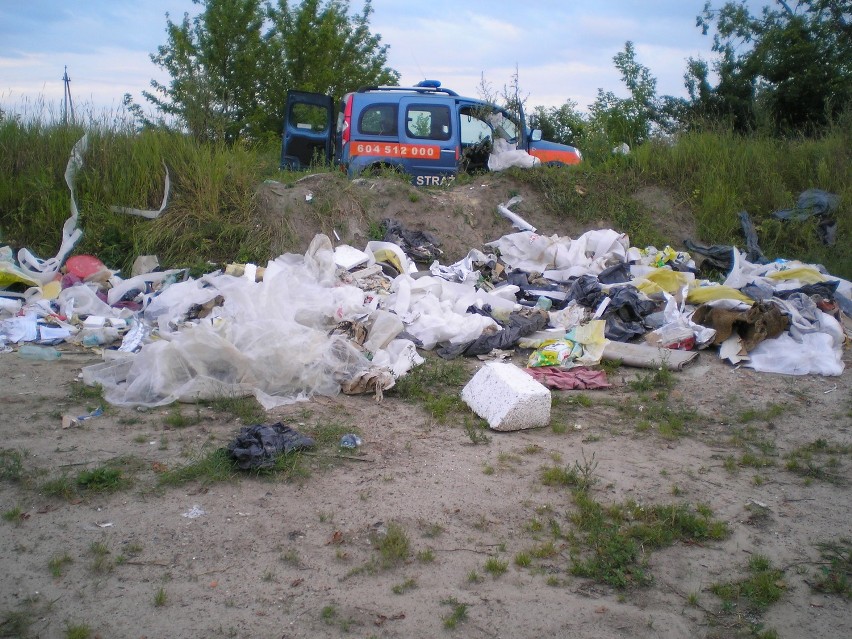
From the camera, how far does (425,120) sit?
394 inches

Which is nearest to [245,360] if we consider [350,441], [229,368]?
[229,368]

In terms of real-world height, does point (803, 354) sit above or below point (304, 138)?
below

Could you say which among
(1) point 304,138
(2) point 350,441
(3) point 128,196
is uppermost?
(1) point 304,138

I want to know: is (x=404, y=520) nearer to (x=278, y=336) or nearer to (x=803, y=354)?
(x=278, y=336)

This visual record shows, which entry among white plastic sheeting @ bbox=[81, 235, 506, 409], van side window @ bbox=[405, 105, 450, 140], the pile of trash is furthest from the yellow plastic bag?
van side window @ bbox=[405, 105, 450, 140]

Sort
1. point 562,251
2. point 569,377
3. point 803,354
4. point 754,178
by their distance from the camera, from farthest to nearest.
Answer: point 754,178
point 562,251
point 803,354
point 569,377

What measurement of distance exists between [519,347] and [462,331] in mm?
536

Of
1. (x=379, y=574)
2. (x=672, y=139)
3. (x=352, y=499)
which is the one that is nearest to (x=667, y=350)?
(x=352, y=499)

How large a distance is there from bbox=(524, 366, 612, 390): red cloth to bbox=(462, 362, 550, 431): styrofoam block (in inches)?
30.4

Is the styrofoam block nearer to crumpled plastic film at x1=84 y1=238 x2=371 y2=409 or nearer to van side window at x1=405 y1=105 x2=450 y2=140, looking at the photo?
crumpled plastic film at x1=84 y1=238 x2=371 y2=409

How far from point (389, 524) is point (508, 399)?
149 cm

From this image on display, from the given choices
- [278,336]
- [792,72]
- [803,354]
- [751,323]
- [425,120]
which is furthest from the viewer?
[792,72]

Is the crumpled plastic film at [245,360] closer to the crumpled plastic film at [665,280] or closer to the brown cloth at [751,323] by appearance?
the brown cloth at [751,323]

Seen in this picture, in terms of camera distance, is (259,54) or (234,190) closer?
(234,190)
